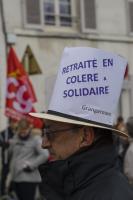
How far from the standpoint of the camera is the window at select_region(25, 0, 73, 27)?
535 inches

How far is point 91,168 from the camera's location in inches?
94.9

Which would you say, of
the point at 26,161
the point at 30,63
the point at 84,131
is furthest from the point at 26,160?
the point at 84,131

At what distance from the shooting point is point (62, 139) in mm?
2584

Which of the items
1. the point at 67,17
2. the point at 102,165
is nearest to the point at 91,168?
the point at 102,165

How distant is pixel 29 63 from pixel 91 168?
31.0 feet

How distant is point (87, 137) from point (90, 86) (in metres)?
0.21

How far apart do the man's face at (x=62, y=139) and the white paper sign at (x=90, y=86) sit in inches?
2.9

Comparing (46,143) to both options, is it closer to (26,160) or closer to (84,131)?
(84,131)

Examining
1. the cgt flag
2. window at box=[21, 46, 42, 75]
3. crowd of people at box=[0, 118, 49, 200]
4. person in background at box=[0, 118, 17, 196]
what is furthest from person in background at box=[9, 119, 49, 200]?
window at box=[21, 46, 42, 75]

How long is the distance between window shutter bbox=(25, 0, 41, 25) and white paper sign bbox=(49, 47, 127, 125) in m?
11.0

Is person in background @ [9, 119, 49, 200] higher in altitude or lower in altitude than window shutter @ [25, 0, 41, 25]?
lower

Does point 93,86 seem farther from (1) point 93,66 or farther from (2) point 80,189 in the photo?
(2) point 80,189

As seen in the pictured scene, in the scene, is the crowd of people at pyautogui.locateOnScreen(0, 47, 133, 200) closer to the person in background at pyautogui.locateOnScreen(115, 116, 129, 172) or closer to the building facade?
the person in background at pyautogui.locateOnScreen(115, 116, 129, 172)

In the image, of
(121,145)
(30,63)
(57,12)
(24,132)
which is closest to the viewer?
(24,132)
